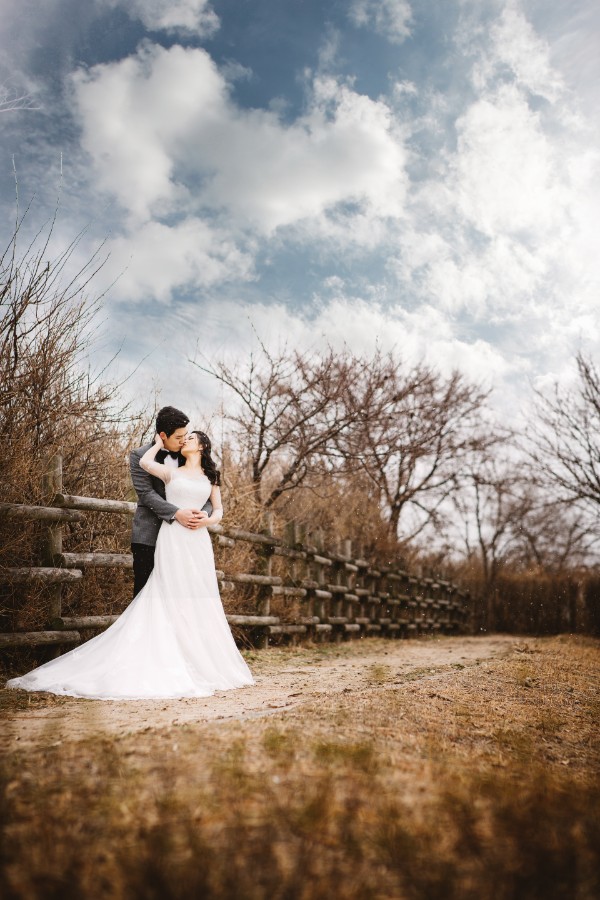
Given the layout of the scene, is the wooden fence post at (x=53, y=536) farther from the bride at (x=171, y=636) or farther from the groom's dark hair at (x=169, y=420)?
the groom's dark hair at (x=169, y=420)

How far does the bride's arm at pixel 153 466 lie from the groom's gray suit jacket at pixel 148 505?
4.2 inches

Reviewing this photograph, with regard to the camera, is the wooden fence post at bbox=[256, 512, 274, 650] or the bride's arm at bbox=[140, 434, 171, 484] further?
the wooden fence post at bbox=[256, 512, 274, 650]

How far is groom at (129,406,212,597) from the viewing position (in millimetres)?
4969

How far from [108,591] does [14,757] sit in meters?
3.73

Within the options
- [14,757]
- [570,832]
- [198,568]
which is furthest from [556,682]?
[14,757]

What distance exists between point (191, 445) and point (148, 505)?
23.8 inches

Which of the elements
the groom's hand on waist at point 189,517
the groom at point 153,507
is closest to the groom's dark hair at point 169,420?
the groom at point 153,507

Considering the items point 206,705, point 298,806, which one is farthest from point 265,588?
point 298,806

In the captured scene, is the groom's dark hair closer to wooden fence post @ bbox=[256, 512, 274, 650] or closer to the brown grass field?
the brown grass field

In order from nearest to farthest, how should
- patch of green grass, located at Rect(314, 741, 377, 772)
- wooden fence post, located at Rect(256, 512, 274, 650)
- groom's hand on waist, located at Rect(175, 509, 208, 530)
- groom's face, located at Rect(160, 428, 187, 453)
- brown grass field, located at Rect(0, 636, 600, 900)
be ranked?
brown grass field, located at Rect(0, 636, 600, 900), patch of green grass, located at Rect(314, 741, 377, 772), groom's hand on waist, located at Rect(175, 509, 208, 530), groom's face, located at Rect(160, 428, 187, 453), wooden fence post, located at Rect(256, 512, 274, 650)

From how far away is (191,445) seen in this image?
5.23 m

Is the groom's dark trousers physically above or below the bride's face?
below

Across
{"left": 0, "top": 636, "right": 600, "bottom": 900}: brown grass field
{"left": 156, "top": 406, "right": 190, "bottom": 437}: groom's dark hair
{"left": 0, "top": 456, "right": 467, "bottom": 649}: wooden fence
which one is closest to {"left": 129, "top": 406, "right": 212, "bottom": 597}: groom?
{"left": 156, "top": 406, "right": 190, "bottom": 437}: groom's dark hair

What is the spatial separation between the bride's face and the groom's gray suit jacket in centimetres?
19
